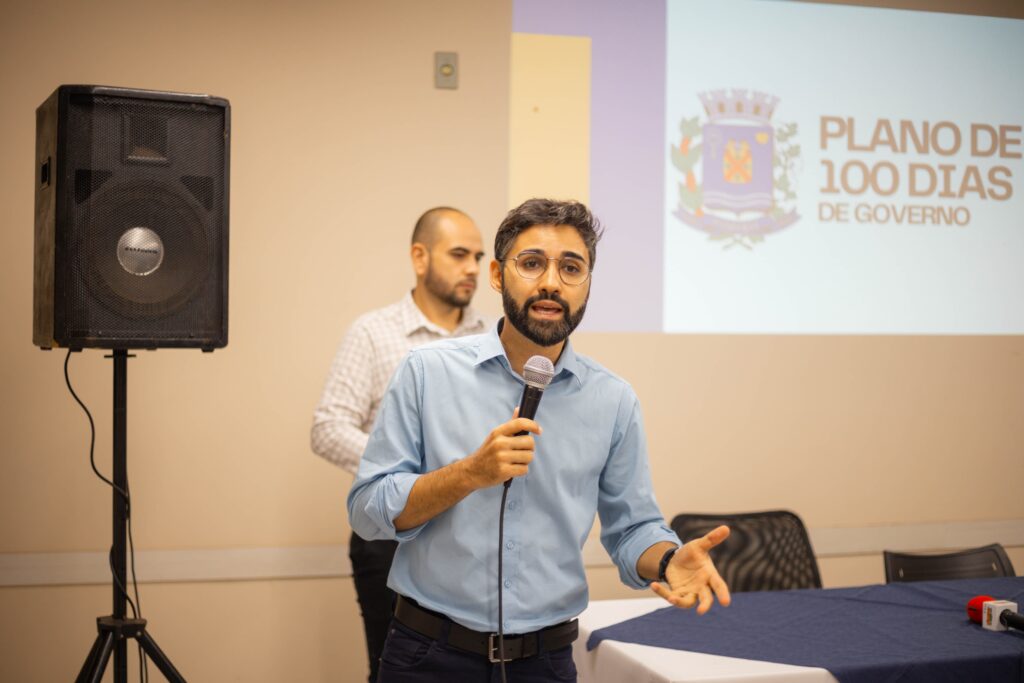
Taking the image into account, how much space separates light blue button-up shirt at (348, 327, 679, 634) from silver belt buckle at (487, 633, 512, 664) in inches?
0.6

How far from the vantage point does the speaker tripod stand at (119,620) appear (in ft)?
7.30

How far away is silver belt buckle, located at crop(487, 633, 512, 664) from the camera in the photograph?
1720 mm

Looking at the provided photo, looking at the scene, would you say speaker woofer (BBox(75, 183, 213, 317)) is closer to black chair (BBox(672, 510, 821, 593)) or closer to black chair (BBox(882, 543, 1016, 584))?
black chair (BBox(672, 510, 821, 593))

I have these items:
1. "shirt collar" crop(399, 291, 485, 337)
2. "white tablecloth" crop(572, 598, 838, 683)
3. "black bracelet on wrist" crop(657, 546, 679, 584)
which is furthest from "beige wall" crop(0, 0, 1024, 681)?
"black bracelet on wrist" crop(657, 546, 679, 584)

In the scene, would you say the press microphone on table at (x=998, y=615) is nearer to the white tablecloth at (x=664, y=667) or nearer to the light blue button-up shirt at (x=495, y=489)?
the white tablecloth at (x=664, y=667)

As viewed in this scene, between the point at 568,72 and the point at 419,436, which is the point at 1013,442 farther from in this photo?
the point at 419,436

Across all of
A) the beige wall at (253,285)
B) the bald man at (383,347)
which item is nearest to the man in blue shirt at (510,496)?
the bald man at (383,347)

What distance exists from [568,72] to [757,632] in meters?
2.33

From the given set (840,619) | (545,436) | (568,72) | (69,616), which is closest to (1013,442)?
(840,619)

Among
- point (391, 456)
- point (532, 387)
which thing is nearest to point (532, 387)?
point (532, 387)

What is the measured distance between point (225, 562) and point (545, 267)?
2331 millimetres

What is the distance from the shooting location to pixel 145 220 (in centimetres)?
227

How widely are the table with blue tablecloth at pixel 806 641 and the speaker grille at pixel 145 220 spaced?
1256mm

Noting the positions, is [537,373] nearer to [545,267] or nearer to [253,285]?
[545,267]
